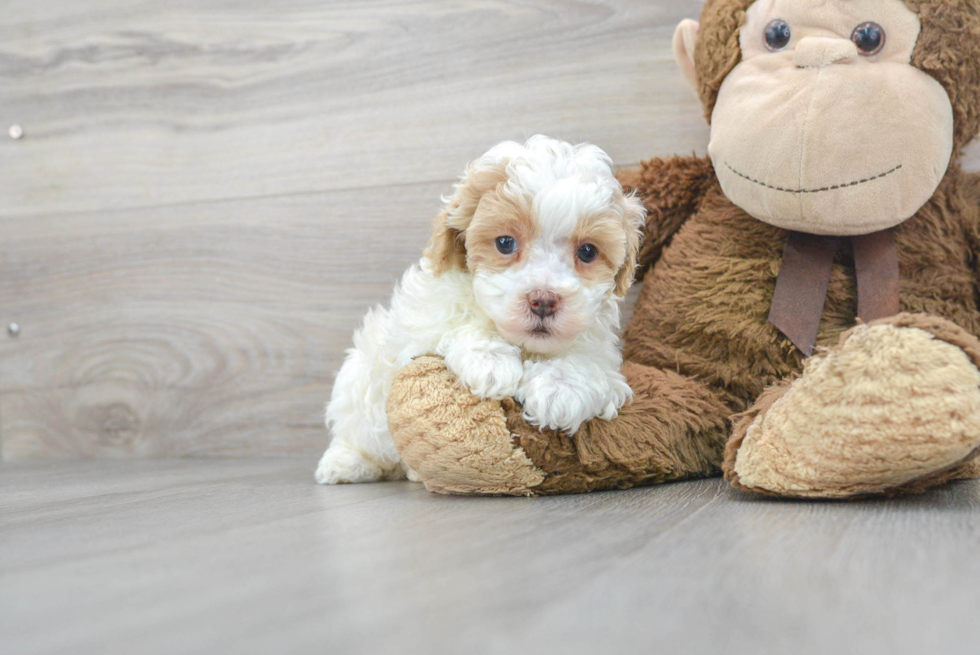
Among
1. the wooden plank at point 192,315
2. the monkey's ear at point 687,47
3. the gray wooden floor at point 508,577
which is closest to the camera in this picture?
the gray wooden floor at point 508,577

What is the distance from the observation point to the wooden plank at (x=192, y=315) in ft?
4.50

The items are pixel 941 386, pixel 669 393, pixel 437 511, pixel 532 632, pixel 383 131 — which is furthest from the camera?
pixel 383 131

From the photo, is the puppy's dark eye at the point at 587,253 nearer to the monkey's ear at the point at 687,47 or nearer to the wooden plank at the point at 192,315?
the monkey's ear at the point at 687,47

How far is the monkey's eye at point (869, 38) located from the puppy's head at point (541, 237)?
1.00ft

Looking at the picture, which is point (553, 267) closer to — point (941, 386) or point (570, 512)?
A: point (570, 512)

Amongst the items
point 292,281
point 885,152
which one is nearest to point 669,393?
point 885,152

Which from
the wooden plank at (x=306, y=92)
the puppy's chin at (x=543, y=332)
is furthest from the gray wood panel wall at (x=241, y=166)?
the puppy's chin at (x=543, y=332)

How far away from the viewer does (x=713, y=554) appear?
1.86 feet

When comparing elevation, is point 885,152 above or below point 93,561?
above

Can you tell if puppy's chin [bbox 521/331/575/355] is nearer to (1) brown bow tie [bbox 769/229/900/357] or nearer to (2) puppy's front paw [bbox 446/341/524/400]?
(2) puppy's front paw [bbox 446/341/524/400]

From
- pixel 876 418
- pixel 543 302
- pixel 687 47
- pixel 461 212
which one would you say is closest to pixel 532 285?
pixel 543 302

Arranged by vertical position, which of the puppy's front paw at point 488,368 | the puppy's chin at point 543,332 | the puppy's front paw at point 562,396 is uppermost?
the puppy's chin at point 543,332

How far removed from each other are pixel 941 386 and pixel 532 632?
44 cm

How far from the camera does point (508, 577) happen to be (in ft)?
1.73
